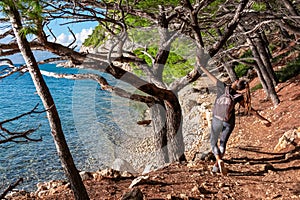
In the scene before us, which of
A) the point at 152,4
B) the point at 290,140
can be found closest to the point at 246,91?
the point at 290,140

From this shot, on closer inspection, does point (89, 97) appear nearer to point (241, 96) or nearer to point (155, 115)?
point (155, 115)

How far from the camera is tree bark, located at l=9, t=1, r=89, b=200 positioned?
4.19 metres

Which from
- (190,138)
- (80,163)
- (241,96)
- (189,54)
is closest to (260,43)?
(189,54)

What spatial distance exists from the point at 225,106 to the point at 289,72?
11171 mm

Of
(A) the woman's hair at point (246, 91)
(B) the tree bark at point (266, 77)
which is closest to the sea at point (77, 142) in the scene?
(A) the woman's hair at point (246, 91)

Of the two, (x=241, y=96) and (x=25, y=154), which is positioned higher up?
(x=241, y=96)

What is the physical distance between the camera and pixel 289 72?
15539 millimetres

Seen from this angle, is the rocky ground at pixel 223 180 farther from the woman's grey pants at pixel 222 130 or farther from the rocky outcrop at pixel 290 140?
the woman's grey pants at pixel 222 130

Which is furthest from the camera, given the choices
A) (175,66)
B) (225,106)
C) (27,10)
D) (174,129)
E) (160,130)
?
(175,66)

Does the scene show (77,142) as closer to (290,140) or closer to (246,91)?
(290,140)

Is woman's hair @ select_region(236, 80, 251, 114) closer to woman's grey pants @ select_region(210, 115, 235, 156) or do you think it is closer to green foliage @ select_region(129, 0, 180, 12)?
woman's grey pants @ select_region(210, 115, 235, 156)

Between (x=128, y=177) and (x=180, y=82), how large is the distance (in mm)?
2658

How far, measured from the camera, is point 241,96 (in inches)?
241

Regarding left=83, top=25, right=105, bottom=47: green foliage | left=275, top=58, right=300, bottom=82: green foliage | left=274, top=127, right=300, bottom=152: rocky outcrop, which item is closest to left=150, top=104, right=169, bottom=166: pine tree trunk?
left=83, top=25, right=105, bottom=47: green foliage
